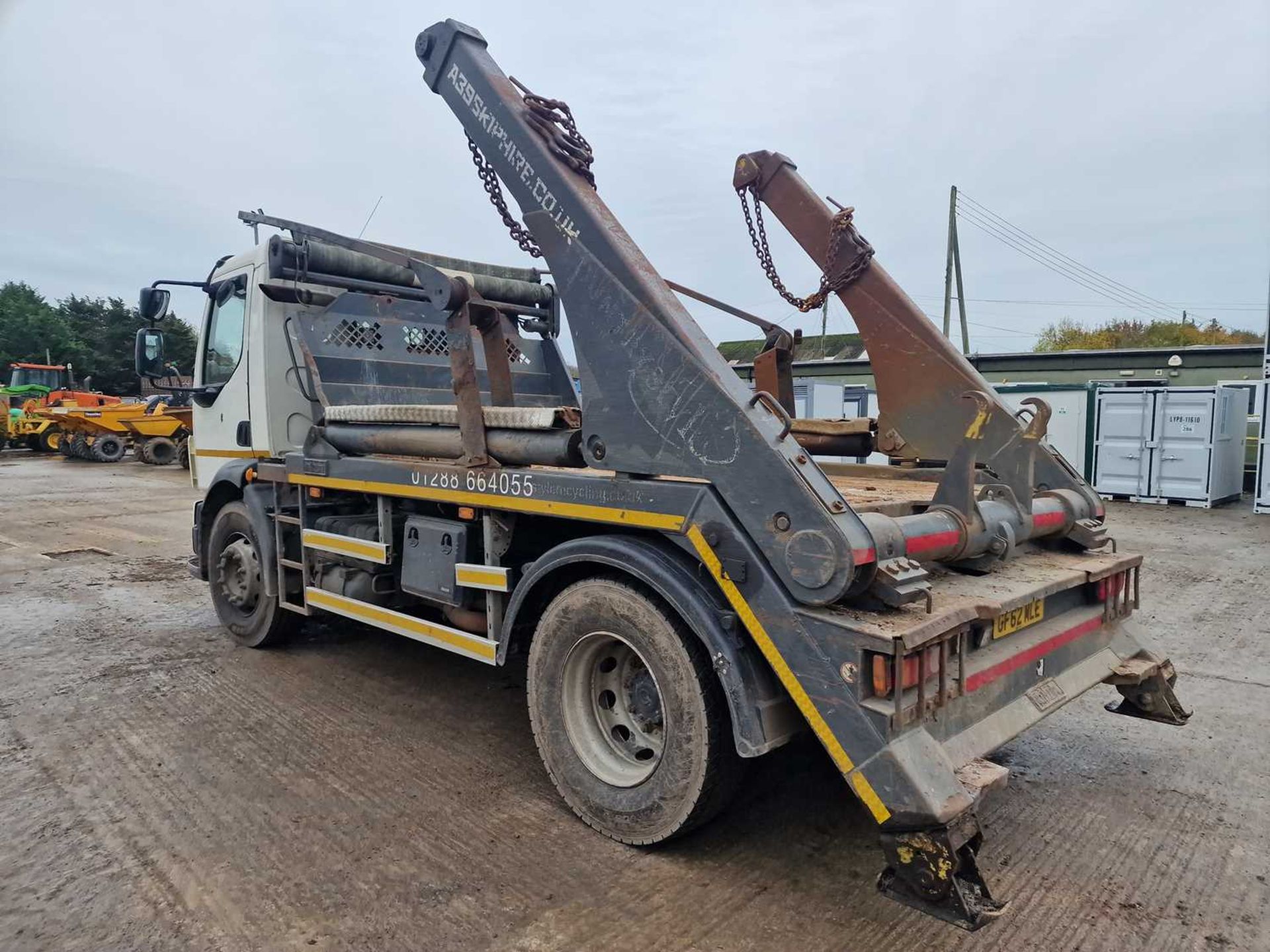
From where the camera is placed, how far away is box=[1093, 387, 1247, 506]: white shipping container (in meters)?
13.3

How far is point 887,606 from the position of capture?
258cm

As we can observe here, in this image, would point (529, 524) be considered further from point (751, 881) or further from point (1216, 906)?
point (1216, 906)

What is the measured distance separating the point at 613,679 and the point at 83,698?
3374mm

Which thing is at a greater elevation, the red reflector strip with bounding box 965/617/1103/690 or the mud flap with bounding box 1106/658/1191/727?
the red reflector strip with bounding box 965/617/1103/690

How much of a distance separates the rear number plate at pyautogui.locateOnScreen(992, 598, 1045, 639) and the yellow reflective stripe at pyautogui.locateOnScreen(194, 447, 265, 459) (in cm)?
447

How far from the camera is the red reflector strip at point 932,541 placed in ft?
9.18

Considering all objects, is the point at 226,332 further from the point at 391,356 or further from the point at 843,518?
the point at 843,518

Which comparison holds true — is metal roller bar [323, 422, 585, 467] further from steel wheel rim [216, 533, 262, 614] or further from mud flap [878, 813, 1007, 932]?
mud flap [878, 813, 1007, 932]

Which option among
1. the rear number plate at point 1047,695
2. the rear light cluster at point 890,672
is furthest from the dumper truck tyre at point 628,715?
the rear number plate at point 1047,695

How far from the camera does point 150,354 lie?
584 centimetres

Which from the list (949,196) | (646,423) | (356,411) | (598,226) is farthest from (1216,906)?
(949,196)

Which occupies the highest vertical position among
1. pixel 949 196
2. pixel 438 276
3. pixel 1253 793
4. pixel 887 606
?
pixel 949 196

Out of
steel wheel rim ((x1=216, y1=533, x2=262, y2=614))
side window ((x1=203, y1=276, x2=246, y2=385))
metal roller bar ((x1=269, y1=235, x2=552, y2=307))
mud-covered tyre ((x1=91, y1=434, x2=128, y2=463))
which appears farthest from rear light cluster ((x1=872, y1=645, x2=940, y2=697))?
mud-covered tyre ((x1=91, y1=434, x2=128, y2=463))

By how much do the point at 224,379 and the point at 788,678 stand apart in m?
4.71
